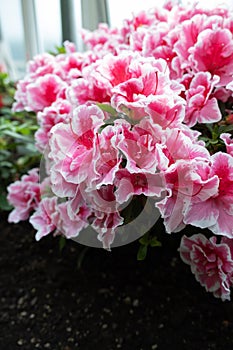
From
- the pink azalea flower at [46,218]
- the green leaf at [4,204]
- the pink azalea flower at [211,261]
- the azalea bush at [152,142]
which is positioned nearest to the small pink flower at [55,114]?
the azalea bush at [152,142]

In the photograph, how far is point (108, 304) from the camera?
46.0 inches

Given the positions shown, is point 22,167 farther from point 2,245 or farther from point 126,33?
point 126,33

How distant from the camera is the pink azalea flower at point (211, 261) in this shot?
842 millimetres

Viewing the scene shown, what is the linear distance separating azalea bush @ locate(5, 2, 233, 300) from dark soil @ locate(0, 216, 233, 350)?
22 cm

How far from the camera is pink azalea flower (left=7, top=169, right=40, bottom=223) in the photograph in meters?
1.19

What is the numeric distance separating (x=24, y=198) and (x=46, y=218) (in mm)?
184

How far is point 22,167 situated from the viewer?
1594 mm

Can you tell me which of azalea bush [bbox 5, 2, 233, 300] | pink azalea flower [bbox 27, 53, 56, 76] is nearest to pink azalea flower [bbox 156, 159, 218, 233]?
azalea bush [bbox 5, 2, 233, 300]

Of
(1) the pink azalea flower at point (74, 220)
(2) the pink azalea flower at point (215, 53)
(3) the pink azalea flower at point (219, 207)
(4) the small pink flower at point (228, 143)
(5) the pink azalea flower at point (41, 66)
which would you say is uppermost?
(2) the pink azalea flower at point (215, 53)

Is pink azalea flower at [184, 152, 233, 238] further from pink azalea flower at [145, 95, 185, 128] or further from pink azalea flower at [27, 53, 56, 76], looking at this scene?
pink azalea flower at [27, 53, 56, 76]

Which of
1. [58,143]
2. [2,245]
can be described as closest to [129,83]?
[58,143]

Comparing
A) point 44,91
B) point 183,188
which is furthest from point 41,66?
point 183,188

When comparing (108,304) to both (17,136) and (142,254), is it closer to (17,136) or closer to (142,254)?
(142,254)

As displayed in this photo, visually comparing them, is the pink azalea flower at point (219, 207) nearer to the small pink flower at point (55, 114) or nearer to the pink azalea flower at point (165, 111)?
the pink azalea flower at point (165, 111)
